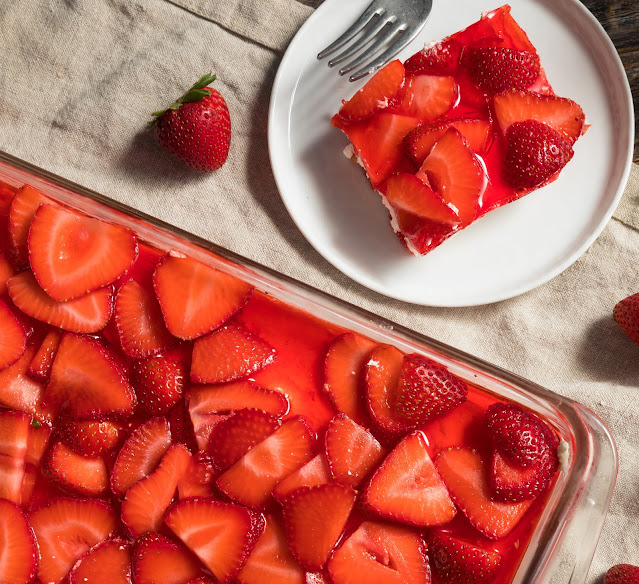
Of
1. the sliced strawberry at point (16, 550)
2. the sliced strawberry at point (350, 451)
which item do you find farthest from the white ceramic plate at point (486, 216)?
the sliced strawberry at point (16, 550)

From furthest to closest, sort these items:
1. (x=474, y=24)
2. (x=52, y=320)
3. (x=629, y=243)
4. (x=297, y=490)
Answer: (x=629, y=243) < (x=474, y=24) < (x=52, y=320) < (x=297, y=490)

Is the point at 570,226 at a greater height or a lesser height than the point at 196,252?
greater

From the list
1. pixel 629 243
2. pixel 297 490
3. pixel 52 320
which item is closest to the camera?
pixel 297 490

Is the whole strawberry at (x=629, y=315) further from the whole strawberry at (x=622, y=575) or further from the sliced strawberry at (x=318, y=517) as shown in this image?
the sliced strawberry at (x=318, y=517)

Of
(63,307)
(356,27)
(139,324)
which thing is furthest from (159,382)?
(356,27)

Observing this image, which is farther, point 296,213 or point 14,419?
point 296,213

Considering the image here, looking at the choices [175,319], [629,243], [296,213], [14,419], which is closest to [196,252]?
[175,319]

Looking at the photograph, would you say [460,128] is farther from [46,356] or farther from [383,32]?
[46,356]

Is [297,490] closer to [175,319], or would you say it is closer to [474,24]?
[175,319]
